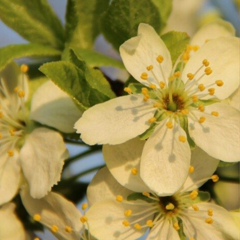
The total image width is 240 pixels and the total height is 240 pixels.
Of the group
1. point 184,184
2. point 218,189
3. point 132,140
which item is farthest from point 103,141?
point 218,189

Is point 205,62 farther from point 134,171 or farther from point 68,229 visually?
point 68,229

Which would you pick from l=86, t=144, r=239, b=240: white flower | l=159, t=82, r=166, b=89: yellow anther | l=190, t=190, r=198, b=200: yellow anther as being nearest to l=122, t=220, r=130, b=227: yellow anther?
l=86, t=144, r=239, b=240: white flower

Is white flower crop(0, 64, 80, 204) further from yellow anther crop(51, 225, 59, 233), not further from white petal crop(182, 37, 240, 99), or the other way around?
white petal crop(182, 37, 240, 99)

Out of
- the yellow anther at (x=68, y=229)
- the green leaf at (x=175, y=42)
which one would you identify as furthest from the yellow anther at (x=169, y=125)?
the yellow anther at (x=68, y=229)

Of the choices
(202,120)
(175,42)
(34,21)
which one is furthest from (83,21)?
(202,120)

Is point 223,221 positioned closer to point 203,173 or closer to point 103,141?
point 203,173

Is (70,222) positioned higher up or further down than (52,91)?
further down
